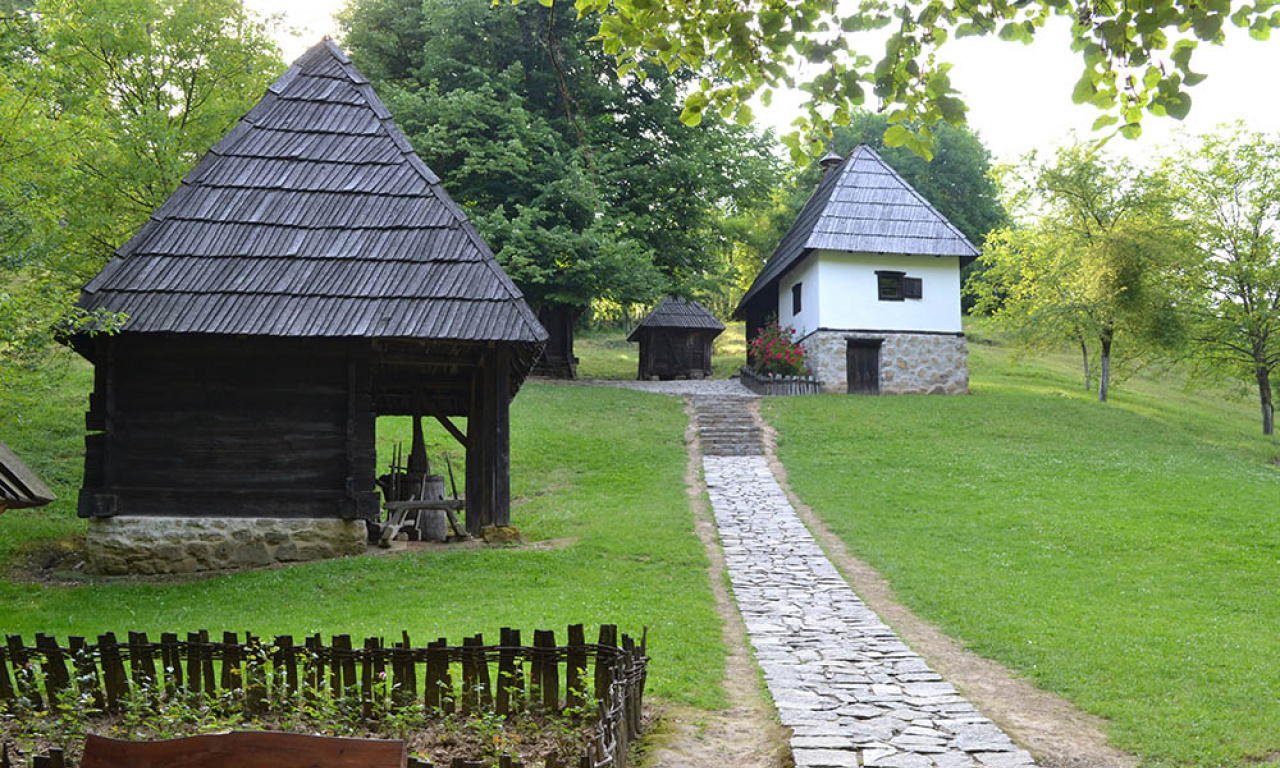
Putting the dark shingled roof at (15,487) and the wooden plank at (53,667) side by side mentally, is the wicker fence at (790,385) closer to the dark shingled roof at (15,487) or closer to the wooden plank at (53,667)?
the wooden plank at (53,667)

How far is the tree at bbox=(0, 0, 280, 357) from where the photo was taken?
11539 mm

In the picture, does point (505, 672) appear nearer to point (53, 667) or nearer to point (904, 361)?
point (53, 667)

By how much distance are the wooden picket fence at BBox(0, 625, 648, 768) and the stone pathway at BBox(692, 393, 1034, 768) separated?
135 cm

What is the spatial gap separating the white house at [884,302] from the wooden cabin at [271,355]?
16.6 meters

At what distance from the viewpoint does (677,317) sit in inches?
1394

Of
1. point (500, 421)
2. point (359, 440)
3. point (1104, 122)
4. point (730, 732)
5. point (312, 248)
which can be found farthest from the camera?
point (500, 421)

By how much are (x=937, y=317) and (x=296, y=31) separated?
18.7m

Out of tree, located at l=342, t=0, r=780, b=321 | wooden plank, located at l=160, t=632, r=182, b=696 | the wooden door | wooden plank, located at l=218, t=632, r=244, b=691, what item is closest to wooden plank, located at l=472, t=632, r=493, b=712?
wooden plank, located at l=218, t=632, r=244, b=691

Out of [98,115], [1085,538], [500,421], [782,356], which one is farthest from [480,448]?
[782,356]

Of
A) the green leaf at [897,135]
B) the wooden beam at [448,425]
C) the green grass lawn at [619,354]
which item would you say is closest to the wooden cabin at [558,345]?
the green grass lawn at [619,354]

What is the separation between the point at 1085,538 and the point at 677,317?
74.7 feet

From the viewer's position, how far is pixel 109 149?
16312mm

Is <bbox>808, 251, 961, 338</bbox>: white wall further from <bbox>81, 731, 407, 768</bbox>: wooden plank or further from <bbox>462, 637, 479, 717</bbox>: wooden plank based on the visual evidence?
<bbox>81, 731, 407, 768</bbox>: wooden plank

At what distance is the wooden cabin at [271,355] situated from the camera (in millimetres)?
11695
